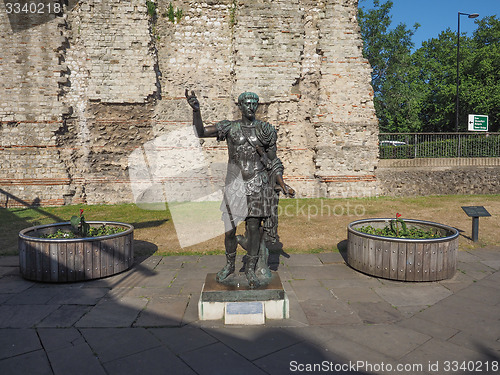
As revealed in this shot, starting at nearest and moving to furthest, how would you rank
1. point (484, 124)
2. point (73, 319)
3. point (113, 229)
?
point (73, 319), point (113, 229), point (484, 124)

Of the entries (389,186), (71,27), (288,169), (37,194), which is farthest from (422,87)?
(37,194)

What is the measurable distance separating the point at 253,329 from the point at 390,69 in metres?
28.6

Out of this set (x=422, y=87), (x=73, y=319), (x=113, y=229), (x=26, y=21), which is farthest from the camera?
(x=422, y=87)

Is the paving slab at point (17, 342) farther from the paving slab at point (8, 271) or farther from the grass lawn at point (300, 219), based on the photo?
the grass lawn at point (300, 219)

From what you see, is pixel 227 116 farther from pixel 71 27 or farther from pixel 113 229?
pixel 113 229

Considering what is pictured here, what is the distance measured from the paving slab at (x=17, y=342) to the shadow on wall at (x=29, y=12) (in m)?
11.1

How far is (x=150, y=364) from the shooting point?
2.61m

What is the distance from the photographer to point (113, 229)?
5.21 meters

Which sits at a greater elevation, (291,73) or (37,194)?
(291,73)

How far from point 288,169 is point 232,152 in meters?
8.87

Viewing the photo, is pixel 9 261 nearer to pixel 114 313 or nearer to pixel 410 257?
pixel 114 313

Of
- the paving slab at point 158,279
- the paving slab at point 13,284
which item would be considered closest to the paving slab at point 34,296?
the paving slab at point 13,284

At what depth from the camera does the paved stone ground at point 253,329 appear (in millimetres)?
2611

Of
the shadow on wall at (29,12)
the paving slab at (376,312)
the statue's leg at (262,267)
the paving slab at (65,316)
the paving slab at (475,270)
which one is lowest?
the paving slab at (475,270)
